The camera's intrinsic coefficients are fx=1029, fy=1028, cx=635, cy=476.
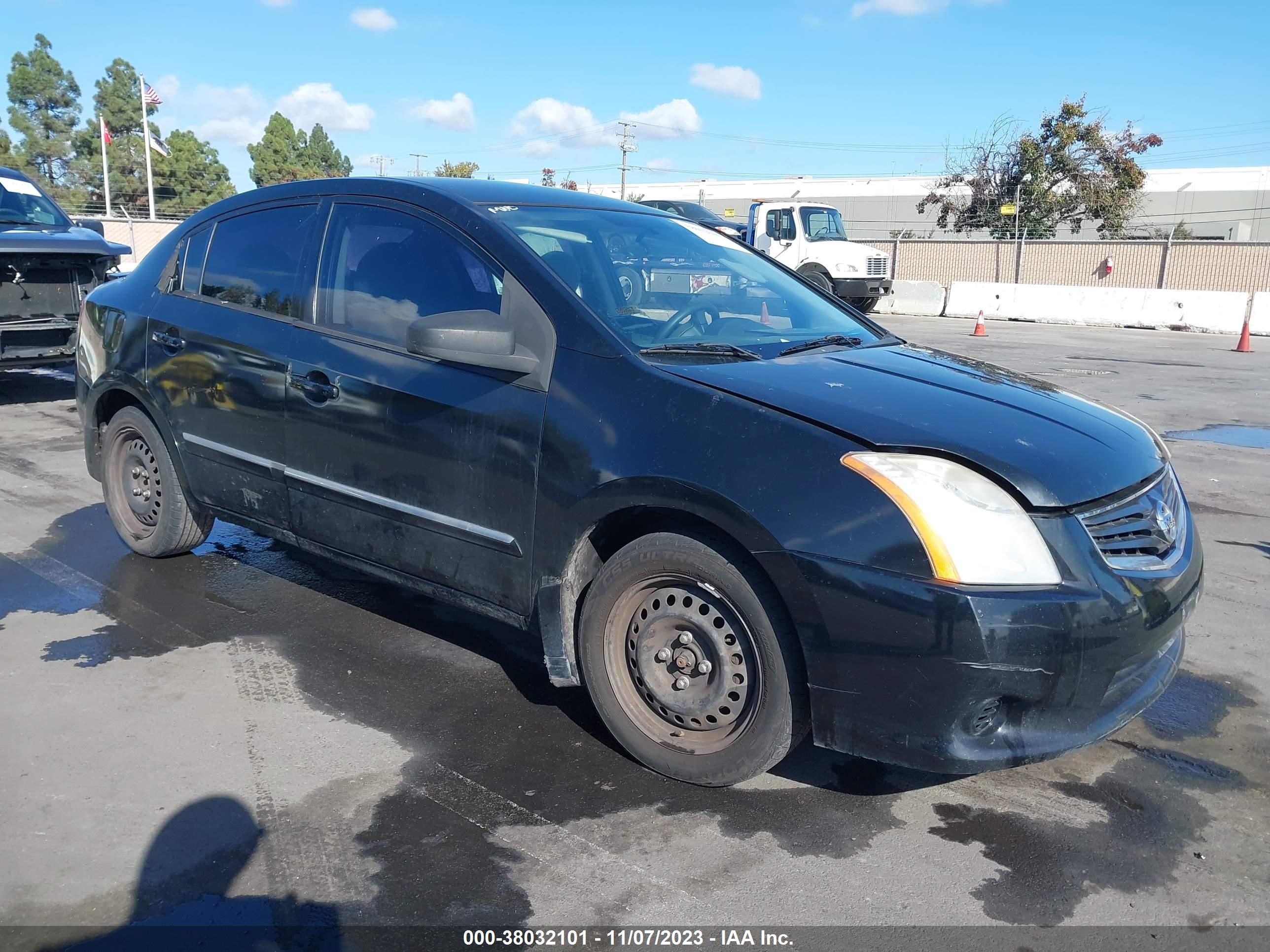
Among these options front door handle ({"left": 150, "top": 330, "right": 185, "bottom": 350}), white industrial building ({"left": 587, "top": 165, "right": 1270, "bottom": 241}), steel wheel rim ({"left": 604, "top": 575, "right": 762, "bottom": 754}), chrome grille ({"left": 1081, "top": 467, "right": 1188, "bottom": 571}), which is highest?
white industrial building ({"left": 587, "top": 165, "right": 1270, "bottom": 241})

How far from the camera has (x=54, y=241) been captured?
9.13 m

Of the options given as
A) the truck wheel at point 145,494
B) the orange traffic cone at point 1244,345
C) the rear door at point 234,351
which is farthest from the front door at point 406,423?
the orange traffic cone at point 1244,345

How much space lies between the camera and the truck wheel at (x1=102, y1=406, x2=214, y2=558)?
16.0 feet

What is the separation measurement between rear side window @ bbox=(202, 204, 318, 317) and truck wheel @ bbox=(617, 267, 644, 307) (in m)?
1.33

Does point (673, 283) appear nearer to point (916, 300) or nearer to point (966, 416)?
point (966, 416)

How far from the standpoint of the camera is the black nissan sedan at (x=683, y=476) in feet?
8.64

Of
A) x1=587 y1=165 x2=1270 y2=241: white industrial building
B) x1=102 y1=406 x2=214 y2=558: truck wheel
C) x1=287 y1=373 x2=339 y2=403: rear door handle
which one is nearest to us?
x1=287 y1=373 x2=339 y2=403: rear door handle

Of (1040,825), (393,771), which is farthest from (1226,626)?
(393,771)

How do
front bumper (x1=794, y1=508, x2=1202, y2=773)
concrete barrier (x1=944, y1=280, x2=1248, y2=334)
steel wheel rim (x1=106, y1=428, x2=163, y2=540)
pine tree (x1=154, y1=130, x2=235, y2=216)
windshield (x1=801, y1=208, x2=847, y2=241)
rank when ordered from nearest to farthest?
front bumper (x1=794, y1=508, x2=1202, y2=773) → steel wheel rim (x1=106, y1=428, x2=163, y2=540) → concrete barrier (x1=944, y1=280, x2=1248, y2=334) → windshield (x1=801, y1=208, x2=847, y2=241) → pine tree (x1=154, y1=130, x2=235, y2=216)

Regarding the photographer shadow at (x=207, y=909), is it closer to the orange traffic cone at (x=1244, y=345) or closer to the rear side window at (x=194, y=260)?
the rear side window at (x=194, y=260)

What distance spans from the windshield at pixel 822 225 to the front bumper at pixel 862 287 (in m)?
1.11

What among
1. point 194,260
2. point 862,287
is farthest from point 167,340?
point 862,287

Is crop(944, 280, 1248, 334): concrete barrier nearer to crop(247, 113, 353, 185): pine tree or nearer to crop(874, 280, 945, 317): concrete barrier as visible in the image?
crop(874, 280, 945, 317): concrete barrier

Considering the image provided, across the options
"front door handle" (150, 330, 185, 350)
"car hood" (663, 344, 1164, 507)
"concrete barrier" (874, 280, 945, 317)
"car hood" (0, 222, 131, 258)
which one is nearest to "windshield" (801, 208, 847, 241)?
"concrete barrier" (874, 280, 945, 317)
